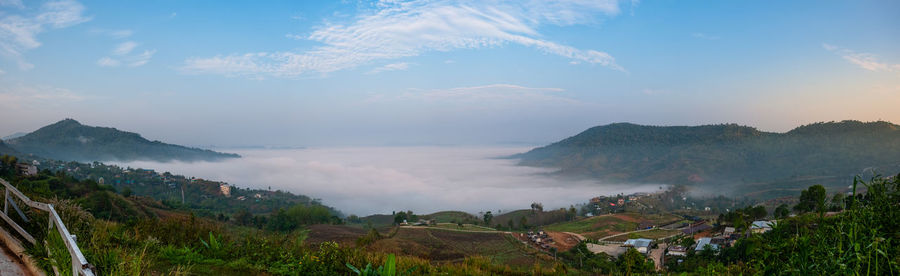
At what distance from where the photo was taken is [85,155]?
124 meters

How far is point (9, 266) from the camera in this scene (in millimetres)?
4418

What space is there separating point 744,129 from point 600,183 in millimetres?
62515

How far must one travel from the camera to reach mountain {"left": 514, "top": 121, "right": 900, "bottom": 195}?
114062 millimetres

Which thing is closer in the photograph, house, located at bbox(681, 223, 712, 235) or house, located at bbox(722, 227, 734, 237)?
house, located at bbox(722, 227, 734, 237)

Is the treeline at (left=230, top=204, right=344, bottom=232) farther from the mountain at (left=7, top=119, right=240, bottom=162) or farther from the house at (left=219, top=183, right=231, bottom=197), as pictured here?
the mountain at (left=7, top=119, right=240, bottom=162)

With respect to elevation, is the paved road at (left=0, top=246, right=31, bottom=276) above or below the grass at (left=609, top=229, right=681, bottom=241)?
above

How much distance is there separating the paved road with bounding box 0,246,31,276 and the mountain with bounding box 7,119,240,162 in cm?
15124

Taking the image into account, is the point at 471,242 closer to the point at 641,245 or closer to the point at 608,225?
the point at 641,245

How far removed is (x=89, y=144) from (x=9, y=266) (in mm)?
171607

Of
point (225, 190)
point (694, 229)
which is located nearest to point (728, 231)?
point (694, 229)

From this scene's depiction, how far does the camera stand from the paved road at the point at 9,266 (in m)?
4.29

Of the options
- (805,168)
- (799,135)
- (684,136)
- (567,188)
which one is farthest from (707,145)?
(567,188)

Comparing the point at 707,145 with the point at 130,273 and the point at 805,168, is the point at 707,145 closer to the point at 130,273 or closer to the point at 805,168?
the point at 805,168

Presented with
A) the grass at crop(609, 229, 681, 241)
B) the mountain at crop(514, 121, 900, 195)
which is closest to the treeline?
the grass at crop(609, 229, 681, 241)
